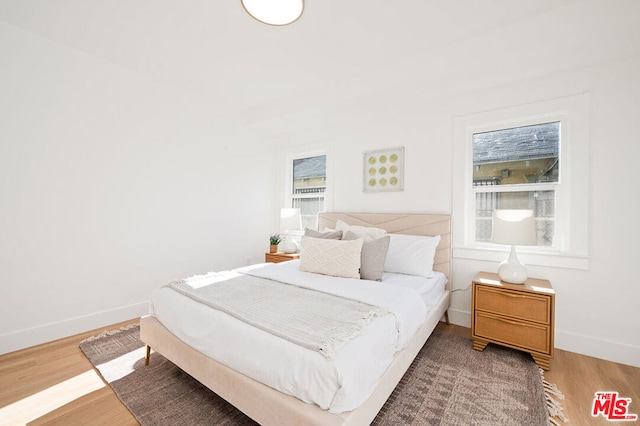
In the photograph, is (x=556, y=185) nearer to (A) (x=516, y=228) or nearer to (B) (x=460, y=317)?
(A) (x=516, y=228)

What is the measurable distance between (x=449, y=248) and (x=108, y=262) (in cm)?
362

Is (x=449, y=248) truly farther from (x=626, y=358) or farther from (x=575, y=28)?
(x=575, y=28)

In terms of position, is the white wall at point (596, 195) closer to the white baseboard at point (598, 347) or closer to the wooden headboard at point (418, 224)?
the white baseboard at point (598, 347)

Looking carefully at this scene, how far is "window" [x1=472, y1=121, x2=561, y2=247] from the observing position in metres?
2.59

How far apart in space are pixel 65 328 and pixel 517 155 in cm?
472

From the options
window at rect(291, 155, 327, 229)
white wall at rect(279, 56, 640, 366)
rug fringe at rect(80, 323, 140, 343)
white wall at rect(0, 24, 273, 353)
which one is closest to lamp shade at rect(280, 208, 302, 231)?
window at rect(291, 155, 327, 229)

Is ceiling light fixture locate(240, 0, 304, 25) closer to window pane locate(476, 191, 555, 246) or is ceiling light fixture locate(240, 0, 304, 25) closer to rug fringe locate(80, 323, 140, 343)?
window pane locate(476, 191, 555, 246)

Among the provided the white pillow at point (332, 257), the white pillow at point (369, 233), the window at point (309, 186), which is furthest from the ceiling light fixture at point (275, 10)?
the window at point (309, 186)

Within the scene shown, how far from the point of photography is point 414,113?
10.7 ft

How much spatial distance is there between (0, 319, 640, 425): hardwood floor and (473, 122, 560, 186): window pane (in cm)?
162

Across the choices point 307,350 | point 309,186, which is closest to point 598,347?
point 307,350

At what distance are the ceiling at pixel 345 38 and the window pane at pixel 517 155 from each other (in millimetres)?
552

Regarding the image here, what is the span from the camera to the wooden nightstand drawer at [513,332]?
2.11 meters

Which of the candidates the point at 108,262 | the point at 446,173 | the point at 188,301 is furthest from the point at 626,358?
the point at 108,262
